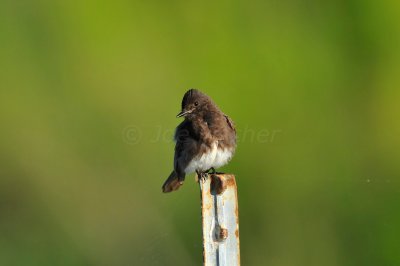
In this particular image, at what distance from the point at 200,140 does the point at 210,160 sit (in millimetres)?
196

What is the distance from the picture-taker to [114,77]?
9672 millimetres

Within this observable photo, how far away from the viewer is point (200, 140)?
714 cm

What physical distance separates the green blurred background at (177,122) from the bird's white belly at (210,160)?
1.06 m

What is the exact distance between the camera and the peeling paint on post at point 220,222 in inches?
139

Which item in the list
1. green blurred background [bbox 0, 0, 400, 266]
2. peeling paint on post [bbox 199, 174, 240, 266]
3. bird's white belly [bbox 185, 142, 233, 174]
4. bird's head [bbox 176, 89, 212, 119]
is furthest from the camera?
green blurred background [bbox 0, 0, 400, 266]

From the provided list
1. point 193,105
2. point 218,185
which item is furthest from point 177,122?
point 218,185

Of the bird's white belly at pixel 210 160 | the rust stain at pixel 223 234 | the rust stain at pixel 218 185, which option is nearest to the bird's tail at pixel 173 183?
the bird's white belly at pixel 210 160

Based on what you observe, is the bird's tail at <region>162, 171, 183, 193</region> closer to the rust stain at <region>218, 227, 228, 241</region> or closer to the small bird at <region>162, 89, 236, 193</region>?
the small bird at <region>162, 89, 236, 193</region>

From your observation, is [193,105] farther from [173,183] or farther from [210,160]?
[173,183]

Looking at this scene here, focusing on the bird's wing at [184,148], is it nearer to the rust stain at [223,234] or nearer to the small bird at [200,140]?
the small bird at [200,140]

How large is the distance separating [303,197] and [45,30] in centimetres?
394

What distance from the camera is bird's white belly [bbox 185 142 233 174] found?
23.3 feet

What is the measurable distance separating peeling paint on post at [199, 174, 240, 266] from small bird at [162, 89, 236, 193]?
10.9 ft

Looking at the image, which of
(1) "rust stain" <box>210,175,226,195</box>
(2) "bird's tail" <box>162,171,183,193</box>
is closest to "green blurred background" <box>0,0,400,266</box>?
(2) "bird's tail" <box>162,171,183,193</box>
